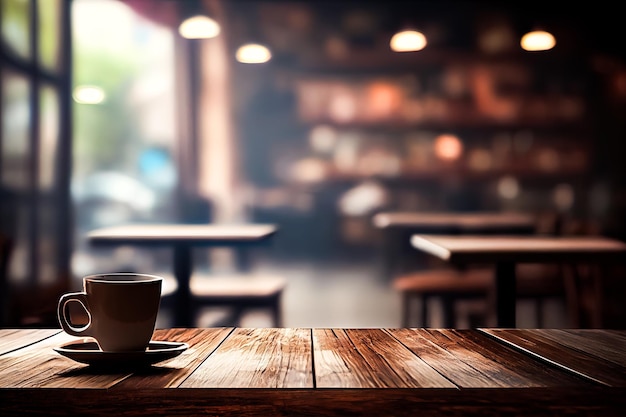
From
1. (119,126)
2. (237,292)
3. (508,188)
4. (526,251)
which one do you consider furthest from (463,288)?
(119,126)

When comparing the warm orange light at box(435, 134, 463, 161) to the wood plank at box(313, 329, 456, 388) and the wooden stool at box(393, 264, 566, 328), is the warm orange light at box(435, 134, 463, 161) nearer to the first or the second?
the wooden stool at box(393, 264, 566, 328)

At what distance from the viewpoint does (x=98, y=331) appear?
771mm

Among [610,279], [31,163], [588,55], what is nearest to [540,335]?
[610,279]

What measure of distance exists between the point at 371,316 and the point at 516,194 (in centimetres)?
194

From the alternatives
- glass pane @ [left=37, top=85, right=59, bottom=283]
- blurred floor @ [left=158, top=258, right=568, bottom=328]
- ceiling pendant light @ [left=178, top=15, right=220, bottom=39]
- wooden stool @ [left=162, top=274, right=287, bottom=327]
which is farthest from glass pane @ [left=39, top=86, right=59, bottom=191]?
wooden stool @ [left=162, top=274, right=287, bottom=327]

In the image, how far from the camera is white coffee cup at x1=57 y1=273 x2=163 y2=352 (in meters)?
0.75

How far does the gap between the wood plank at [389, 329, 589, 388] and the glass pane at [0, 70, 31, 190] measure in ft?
12.4

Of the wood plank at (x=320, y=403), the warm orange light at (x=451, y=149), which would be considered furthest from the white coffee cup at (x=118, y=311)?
the warm orange light at (x=451, y=149)

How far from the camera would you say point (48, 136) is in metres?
4.96

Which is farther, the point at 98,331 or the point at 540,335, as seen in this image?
the point at 540,335

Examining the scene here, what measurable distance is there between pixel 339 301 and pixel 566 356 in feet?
18.6

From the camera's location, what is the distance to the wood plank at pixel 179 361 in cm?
68

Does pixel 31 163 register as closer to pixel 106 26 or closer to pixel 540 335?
pixel 106 26

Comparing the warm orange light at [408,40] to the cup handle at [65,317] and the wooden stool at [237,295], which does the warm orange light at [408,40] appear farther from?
the cup handle at [65,317]
